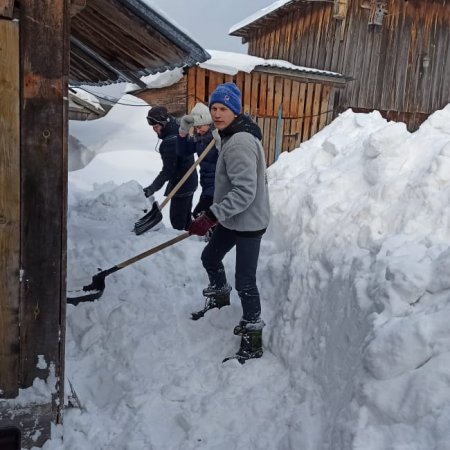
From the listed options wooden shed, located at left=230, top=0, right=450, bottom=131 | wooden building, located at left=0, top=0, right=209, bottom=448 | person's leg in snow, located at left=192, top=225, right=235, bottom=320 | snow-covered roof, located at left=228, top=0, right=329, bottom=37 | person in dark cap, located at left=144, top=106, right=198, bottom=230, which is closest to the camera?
wooden building, located at left=0, top=0, right=209, bottom=448

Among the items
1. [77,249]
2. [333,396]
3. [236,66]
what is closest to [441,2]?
[236,66]

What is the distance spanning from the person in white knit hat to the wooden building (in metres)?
2.18

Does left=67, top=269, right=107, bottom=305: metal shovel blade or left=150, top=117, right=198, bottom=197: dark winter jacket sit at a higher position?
left=150, top=117, right=198, bottom=197: dark winter jacket

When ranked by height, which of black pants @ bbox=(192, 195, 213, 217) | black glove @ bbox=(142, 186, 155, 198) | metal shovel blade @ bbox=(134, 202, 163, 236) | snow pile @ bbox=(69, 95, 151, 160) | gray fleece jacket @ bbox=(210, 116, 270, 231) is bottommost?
snow pile @ bbox=(69, 95, 151, 160)

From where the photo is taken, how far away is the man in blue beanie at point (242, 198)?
309 cm

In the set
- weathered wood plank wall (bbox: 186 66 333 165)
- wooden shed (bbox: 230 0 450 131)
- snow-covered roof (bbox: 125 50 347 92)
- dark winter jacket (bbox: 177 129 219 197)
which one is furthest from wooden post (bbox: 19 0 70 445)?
wooden shed (bbox: 230 0 450 131)

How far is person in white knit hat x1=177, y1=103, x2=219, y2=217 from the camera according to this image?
494 cm

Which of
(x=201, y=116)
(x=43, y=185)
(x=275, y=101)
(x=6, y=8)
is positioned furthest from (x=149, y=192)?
(x=275, y=101)

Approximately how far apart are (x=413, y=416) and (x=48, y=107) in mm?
2203

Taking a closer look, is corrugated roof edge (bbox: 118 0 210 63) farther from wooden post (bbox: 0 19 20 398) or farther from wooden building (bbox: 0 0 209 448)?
wooden post (bbox: 0 19 20 398)

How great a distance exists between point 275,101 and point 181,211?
→ 250 inches

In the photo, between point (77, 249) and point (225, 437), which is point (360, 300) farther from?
point (77, 249)

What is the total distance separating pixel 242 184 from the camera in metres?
3.07

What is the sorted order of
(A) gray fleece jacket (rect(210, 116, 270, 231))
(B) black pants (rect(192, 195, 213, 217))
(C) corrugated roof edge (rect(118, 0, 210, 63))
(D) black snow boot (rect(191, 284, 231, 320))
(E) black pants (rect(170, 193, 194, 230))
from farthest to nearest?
(E) black pants (rect(170, 193, 194, 230)), (B) black pants (rect(192, 195, 213, 217)), (D) black snow boot (rect(191, 284, 231, 320)), (A) gray fleece jacket (rect(210, 116, 270, 231)), (C) corrugated roof edge (rect(118, 0, 210, 63))
